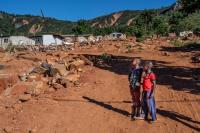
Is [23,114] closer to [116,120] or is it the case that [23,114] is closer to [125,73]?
[116,120]

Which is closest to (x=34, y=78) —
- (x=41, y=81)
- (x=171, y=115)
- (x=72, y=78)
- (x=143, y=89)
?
(x=41, y=81)

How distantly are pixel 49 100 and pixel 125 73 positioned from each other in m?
6.31

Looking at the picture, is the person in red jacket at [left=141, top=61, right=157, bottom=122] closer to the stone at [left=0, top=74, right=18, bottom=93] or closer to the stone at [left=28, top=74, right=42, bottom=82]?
the stone at [left=0, top=74, right=18, bottom=93]

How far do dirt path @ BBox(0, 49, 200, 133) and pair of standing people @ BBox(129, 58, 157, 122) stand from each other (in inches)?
11.3

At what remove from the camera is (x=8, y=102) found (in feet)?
44.2

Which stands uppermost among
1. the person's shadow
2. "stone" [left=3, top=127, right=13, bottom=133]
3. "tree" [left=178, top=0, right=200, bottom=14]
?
"tree" [left=178, top=0, right=200, bottom=14]

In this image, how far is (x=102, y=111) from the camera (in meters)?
12.0

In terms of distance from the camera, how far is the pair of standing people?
10.1m

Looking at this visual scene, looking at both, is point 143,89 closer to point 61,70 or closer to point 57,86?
point 57,86

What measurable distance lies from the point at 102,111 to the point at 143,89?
7.01 feet

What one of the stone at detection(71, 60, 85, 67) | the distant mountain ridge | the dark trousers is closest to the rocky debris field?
the stone at detection(71, 60, 85, 67)

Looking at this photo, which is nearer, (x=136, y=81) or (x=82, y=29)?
(x=136, y=81)

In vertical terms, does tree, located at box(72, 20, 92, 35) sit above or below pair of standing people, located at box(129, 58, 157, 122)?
above

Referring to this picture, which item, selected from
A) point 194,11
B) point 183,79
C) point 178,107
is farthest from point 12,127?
point 194,11
